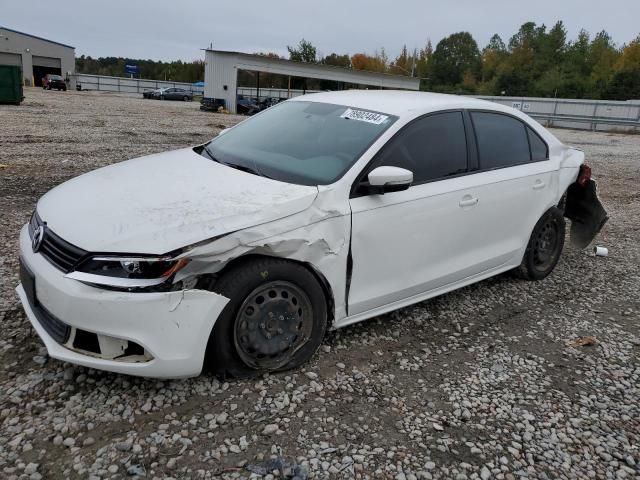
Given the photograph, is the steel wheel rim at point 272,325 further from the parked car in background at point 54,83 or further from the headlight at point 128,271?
the parked car in background at point 54,83

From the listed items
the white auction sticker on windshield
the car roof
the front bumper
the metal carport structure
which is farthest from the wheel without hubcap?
the metal carport structure

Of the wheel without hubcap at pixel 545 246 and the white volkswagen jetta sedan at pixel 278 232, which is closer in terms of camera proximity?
the white volkswagen jetta sedan at pixel 278 232

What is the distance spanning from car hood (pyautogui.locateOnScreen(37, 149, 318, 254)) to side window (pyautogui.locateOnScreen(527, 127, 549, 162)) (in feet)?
8.16

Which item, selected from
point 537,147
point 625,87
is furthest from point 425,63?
point 537,147

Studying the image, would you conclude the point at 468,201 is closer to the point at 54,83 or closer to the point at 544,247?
the point at 544,247

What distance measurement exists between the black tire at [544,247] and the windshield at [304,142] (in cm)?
202

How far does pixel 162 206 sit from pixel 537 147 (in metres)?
3.40

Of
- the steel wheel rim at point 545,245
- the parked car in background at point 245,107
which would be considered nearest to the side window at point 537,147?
the steel wheel rim at point 545,245

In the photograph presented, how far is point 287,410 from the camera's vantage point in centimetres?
276

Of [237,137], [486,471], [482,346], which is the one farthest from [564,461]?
[237,137]

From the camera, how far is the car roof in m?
3.66

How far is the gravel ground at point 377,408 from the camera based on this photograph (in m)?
2.40

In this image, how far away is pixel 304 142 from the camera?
11.9 ft

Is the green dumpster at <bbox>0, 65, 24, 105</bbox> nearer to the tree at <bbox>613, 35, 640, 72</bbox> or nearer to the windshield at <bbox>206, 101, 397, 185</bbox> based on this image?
the windshield at <bbox>206, 101, 397, 185</bbox>
